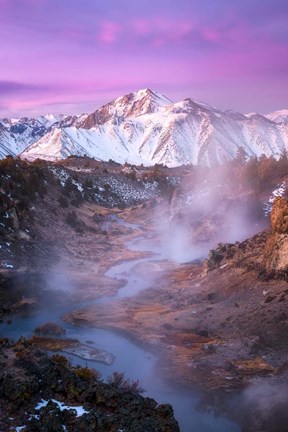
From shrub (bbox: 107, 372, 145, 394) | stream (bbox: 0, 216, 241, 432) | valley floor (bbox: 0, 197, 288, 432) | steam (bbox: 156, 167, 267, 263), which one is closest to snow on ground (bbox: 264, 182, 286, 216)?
steam (bbox: 156, 167, 267, 263)

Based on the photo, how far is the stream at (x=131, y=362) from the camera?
23.6m

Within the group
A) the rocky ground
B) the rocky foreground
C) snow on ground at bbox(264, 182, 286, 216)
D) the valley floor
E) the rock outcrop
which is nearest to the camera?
the rocky foreground

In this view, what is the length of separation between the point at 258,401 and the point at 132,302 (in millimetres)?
19356

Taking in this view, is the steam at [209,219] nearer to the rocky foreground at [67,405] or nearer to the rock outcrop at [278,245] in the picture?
the rock outcrop at [278,245]

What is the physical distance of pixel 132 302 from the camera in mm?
42812

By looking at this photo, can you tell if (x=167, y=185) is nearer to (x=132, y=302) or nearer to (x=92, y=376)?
(x=132, y=302)

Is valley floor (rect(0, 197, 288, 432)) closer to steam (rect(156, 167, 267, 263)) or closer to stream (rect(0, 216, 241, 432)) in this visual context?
stream (rect(0, 216, 241, 432))

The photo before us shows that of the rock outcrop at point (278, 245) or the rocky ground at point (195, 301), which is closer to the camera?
A: the rocky ground at point (195, 301)

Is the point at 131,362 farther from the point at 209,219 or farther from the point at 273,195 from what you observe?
the point at 273,195

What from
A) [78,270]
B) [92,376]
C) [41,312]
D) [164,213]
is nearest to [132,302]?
[41,312]

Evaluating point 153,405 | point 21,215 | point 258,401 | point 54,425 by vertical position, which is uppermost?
point 21,215

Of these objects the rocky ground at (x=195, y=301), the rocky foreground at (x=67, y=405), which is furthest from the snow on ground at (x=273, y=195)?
the rocky foreground at (x=67, y=405)

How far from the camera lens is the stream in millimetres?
23609

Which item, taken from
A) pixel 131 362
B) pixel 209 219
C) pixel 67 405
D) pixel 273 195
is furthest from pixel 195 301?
pixel 273 195
